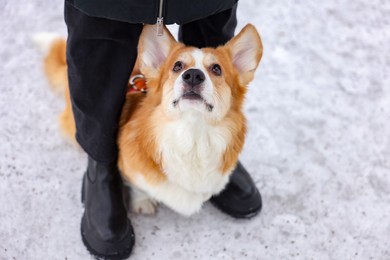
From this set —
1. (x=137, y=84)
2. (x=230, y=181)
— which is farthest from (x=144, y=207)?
(x=137, y=84)

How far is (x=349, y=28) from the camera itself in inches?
130

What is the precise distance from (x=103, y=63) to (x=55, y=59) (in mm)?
1024

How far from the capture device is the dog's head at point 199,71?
170 cm

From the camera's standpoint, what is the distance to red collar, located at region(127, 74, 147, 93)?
207 cm

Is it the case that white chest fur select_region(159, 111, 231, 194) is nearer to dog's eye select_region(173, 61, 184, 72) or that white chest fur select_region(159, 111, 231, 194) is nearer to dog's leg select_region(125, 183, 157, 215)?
dog's eye select_region(173, 61, 184, 72)

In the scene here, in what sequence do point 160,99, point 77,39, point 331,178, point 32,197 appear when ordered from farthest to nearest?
point 331,178, point 32,197, point 160,99, point 77,39

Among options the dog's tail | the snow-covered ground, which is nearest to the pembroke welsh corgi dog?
the snow-covered ground

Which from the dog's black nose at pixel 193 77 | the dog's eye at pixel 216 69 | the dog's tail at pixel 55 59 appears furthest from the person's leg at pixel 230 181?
the dog's tail at pixel 55 59

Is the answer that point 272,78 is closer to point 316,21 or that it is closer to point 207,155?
point 316,21

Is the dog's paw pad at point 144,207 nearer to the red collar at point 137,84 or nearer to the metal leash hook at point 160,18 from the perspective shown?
the red collar at point 137,84

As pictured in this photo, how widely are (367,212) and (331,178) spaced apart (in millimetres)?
257

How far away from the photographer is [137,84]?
209 centimetres

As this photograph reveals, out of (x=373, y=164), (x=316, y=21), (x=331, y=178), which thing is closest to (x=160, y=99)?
(x=331, y=178)

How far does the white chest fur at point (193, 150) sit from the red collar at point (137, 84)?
0.33m
